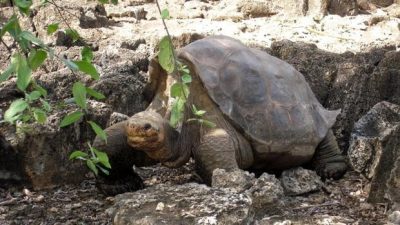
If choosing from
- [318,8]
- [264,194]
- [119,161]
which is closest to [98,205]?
[119,161]

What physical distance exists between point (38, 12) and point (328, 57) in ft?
8.56

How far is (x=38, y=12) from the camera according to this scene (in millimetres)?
5719

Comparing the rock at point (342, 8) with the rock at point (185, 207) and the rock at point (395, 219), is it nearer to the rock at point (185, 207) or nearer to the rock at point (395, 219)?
the rock at point (395, 219)

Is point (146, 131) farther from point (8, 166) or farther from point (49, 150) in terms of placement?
point (8, 166)

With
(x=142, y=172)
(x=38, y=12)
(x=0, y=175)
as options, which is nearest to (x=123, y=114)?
(x=142, y=172)

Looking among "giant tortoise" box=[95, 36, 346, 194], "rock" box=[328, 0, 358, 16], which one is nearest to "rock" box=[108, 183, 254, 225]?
"giant tortoise" box=[95, 36, 346, 194]

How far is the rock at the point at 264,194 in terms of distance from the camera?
2516 mm

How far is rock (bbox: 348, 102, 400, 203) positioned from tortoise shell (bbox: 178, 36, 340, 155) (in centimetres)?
23

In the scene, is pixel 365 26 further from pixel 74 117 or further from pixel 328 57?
pixel 74 117

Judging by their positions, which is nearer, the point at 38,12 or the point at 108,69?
the point at 108,69

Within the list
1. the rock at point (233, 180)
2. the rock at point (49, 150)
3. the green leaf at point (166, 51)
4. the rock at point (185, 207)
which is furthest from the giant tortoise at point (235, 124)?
the green leaf at point (166, 51)

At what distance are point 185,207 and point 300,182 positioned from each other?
1329 mm

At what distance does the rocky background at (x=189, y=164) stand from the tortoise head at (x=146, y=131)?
0.84 ft

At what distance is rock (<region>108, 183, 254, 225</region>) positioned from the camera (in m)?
2.20
